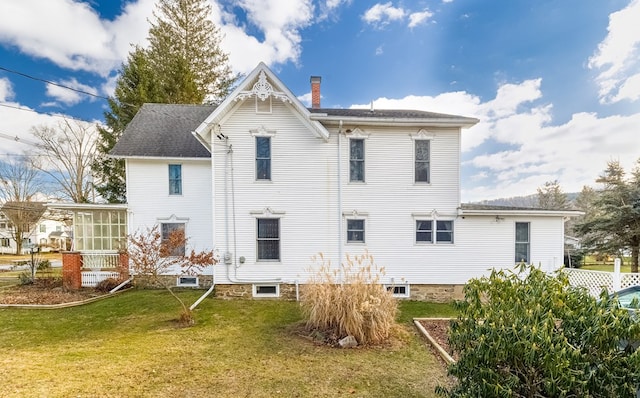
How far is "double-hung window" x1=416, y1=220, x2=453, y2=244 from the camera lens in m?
10.5

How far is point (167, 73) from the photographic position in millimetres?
21266

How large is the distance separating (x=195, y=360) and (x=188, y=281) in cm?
743

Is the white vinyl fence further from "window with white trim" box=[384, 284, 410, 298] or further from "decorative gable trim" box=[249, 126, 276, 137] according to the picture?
"decorative gable trim" box=[249, 126, 276, 137]

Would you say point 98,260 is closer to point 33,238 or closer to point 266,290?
point 266,290

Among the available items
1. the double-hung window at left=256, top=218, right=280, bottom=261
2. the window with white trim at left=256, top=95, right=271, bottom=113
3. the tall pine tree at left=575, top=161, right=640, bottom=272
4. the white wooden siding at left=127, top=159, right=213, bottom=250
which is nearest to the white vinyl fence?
the double-hung window at left=256, top=218, right=280, bottom=261

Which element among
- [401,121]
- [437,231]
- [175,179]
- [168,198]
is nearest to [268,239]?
[168,198]

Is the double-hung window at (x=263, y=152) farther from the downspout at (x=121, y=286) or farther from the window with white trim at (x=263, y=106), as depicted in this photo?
the downspout at (x=121, y=286)

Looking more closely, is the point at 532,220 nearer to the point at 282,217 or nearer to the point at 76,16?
the point at 282,217

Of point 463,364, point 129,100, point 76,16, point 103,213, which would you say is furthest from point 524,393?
point 129,100

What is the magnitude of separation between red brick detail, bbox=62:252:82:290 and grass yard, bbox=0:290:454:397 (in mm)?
3241

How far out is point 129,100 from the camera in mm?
19922

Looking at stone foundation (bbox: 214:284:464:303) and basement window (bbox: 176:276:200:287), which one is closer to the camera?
stone foundation (bbox: 214:284:464:303)

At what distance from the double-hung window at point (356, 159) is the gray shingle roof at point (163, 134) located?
20.2 ft

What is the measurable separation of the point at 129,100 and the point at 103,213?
10.9 m
